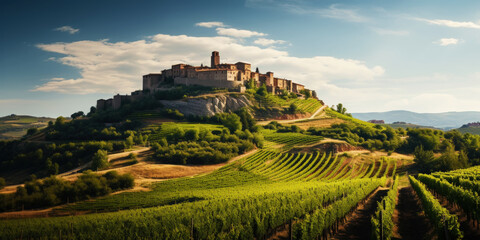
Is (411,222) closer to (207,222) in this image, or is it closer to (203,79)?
(207,222)

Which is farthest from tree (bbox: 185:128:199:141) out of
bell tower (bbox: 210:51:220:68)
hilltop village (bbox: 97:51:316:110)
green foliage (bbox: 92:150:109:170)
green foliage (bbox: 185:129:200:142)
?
bell tower (bbox: 210:51:220:68)

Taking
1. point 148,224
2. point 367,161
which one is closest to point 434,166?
point 367,161

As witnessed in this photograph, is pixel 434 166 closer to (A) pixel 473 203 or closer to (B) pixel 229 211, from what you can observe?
(A) pixel 473 203

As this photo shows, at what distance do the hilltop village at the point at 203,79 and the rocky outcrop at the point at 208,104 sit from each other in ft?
27.0

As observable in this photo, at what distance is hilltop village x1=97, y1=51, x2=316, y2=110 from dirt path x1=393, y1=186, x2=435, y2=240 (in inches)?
3281

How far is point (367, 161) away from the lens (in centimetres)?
6575

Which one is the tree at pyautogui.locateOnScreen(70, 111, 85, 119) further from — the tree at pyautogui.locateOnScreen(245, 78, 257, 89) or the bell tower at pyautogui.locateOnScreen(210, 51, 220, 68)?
the tree at pyautogui.locateOnScreen(245, 78, 257, 89)

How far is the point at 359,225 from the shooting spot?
25109mm

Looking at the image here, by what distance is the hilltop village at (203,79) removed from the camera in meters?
112

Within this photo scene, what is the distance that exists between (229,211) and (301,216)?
22.7ft

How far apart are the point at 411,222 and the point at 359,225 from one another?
418cm

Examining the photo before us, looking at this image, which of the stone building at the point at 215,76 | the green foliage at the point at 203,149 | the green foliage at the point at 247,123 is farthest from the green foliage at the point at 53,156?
the stone building at the point at 215,76

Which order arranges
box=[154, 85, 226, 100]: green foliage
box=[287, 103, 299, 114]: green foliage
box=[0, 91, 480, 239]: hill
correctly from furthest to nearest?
box=[287, 103, 299, 114]: green foliage, box=[154, 85, 226, 100]: green foliage, box=[0, 91, 480, 239]: hill

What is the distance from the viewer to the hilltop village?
11194cm
